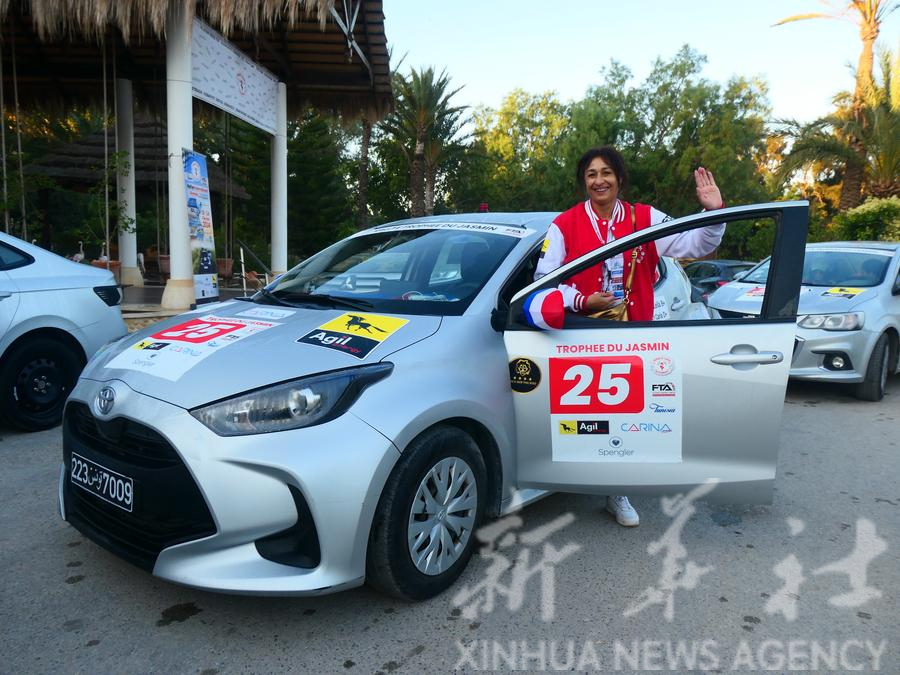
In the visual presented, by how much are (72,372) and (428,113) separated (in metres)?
24.2

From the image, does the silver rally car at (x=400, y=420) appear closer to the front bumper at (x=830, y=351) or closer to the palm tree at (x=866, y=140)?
the front bumper at (x=830, y=351)

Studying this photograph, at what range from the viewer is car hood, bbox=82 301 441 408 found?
7.67 feet

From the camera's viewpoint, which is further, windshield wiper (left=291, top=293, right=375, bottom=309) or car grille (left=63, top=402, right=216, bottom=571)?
windshield wiper (left=291, top=293, right=375, bottom=309)

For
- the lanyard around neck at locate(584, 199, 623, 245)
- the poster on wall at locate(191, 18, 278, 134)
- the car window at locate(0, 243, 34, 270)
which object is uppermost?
the poster on wall at locate(191, 18, 278, 134)

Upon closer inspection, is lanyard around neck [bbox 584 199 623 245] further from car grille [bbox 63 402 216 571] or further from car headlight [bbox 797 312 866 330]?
car headlight [bbox 797 312 866 330]

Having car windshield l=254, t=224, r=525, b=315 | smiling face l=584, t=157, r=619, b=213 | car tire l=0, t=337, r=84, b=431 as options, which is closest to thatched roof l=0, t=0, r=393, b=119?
car tire l=0, t=337, r=84, b=431

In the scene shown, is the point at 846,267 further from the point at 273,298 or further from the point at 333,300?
the point at 273,298

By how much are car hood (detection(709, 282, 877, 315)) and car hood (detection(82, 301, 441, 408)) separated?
4.58m

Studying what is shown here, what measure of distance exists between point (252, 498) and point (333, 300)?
1.20 m

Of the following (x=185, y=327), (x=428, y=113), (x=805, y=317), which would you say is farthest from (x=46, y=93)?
(x=428, y=113)

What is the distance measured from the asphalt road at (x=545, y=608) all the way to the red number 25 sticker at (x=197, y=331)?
97 centimetres

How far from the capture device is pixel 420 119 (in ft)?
89.8

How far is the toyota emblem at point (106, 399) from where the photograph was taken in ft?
7.89

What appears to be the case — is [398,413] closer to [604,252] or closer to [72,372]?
[604,252]
